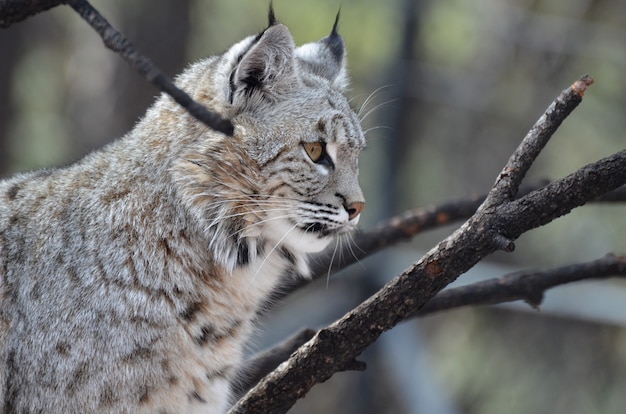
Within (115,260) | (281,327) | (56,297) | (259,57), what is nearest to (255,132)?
(259,57)

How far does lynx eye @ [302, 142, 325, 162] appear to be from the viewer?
366 centimetres

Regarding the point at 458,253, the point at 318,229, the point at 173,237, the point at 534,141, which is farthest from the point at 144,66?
the point at 318,229

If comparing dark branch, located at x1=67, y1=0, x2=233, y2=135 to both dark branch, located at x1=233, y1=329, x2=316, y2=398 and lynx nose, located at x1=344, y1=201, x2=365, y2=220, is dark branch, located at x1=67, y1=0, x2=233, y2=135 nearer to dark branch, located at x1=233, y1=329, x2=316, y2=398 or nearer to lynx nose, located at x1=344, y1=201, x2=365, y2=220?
lynx nose, located at x1=344, y1=201, x2=365, y2=220

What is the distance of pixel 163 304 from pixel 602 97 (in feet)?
25.5

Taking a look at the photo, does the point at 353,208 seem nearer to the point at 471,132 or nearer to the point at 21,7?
the point at 21,7

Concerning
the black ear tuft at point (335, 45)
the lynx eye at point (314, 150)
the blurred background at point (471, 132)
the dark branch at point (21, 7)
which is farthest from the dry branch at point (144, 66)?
the blurred background at point (471, 132)

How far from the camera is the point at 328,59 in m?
4.35

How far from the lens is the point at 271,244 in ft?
12.5

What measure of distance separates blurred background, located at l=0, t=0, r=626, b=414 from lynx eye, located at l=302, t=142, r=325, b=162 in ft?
9.23

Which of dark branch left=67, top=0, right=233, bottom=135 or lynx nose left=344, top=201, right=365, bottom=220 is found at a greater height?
dark branch left=67, top=0, right=233, bottom=135

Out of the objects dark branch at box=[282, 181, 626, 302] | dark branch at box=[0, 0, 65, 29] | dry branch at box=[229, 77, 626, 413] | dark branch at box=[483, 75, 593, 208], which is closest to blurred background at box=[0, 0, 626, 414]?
dark branch at box=[282, 181, 626, 302]

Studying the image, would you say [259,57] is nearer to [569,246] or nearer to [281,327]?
[281,327]

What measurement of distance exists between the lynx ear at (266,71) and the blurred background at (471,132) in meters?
2.78

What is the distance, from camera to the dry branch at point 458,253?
2617 millimetres
